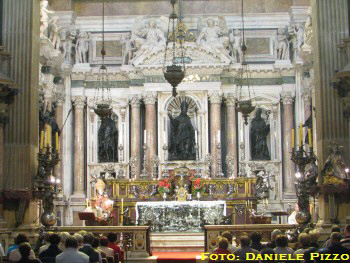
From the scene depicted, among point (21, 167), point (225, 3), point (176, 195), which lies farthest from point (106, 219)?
point (225, 3)

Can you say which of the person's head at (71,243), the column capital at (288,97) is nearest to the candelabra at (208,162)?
the column capital at (288,97)

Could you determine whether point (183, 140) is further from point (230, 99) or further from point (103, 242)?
point (103, 242)

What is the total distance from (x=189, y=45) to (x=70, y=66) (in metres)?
4.66

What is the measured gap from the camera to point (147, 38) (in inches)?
1011

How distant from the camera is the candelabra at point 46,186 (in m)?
14.2

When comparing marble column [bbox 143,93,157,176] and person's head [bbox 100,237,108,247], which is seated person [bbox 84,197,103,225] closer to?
marble column [bbox 143,93,157,176]

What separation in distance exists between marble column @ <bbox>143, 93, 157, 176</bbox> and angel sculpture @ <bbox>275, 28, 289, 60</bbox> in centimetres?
520

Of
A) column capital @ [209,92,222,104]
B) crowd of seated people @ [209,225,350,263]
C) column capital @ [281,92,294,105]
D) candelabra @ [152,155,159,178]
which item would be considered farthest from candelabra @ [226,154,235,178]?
crowd of seated people @ [209,225,350,263]

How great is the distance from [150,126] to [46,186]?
1090cm

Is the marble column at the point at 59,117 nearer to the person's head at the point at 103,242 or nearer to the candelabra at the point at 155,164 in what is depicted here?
the candelabra at the point at 155,164

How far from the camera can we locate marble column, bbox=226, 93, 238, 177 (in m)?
25.4

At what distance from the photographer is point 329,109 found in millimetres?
14320

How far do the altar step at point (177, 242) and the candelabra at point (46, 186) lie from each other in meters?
3.88

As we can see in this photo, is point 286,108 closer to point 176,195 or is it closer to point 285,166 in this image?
point 285,166
